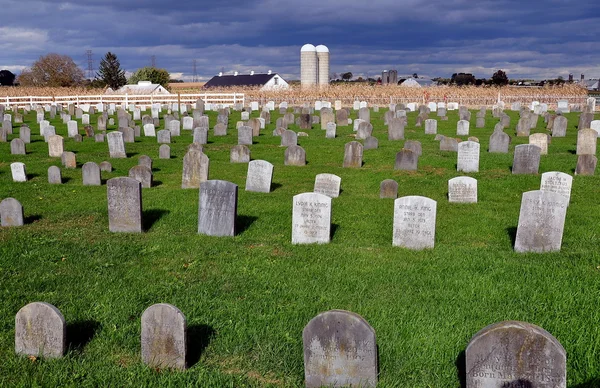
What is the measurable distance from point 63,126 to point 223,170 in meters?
18.3

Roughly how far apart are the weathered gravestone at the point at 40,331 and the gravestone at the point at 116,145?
1457 centimetres

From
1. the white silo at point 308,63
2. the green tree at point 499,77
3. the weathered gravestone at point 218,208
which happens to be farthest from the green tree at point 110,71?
the weathered gravestone at point 218,208

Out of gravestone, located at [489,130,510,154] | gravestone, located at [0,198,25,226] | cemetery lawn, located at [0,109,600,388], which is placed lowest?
cemetery lawn, located at [0,109,600,388]

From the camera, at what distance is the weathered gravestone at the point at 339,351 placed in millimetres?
4984

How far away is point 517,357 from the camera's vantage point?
180 inches

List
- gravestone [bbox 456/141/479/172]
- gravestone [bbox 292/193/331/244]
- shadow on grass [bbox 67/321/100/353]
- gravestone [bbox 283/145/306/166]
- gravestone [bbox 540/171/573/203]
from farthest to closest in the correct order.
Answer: gravestone [bbox 283/145/306/166], gravestone [bbox 456/141/479/172], gravestone [bbox 540/171/573/203], gravestone [bbox 292/193/331/244], shadow on grass [bbox 67/321/100/353]

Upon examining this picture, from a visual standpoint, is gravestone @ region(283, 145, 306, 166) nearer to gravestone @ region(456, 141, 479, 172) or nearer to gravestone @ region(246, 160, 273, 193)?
gravestone @ region(246, 160, 273, 193)

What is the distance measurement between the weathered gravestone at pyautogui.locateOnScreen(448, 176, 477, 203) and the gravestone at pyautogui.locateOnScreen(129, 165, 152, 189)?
7.62 m

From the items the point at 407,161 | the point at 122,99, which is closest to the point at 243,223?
the point at 407,161

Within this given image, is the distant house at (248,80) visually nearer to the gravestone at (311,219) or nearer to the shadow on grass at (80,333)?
the gravestone at (311,219)

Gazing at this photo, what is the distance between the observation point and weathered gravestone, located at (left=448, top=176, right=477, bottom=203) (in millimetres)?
12250

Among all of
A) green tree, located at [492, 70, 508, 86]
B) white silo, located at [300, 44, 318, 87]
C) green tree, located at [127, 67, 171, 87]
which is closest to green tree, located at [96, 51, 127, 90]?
green tree, located at [127, 67, 171, 87]

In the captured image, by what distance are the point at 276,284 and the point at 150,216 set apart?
15.7 feet

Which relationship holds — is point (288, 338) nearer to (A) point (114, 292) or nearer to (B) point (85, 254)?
(A) point (114, 292)
